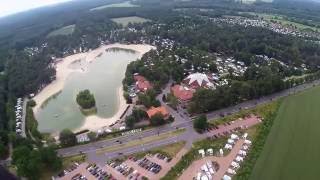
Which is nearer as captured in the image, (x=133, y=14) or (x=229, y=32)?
(x=229, y=32)

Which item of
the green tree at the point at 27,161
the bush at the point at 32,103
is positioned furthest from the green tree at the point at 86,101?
the green tree at the point at 27,161

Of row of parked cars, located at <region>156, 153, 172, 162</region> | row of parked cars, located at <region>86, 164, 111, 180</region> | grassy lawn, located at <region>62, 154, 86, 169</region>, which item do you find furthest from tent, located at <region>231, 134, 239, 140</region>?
grassy lawn, located at <region>62, 154, 86, 169</region>

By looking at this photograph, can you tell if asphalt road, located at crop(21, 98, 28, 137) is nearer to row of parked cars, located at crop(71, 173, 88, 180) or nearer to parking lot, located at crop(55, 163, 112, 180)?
parking lot, located at crop(55, 163, 112, 180)

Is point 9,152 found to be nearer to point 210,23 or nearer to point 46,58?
point 46,58

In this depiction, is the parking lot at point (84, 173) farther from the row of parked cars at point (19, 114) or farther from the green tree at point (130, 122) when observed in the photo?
the row of parked cars at point (19, 114)

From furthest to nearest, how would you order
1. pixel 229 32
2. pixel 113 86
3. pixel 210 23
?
pixel 210 23 → pixel 229 32 → pixel 113 86

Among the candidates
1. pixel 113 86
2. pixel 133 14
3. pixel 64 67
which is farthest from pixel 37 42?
pixel 113 86
